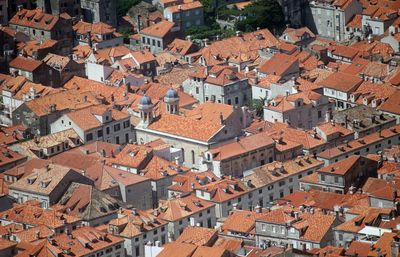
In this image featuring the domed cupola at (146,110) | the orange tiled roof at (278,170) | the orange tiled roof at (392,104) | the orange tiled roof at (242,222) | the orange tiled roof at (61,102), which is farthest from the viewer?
the orange tiled roof at (392,104)

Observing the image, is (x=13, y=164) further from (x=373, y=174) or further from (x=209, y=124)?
(x=373, y=174)

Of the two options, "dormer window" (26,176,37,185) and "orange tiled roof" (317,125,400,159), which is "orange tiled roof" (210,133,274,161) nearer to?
"orange tiled roof" (317,125,400,159)

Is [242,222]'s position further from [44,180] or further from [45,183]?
[44,180]

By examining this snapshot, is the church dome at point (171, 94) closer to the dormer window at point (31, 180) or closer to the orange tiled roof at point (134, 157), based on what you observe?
the orange tiled roof at point (134, 157)

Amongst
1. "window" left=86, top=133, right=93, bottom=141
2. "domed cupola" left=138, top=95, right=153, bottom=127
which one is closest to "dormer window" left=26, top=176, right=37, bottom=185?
"window" left=86, top=133, right=93, bottom=141

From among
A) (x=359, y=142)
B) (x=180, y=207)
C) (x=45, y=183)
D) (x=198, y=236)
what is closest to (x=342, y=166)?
(x=359, y=142)

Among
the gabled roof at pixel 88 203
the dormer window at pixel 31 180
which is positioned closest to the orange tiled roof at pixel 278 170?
the gabled roof at pixel 88 203

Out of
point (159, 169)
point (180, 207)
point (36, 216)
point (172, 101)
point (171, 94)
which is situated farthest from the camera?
point (172, 101)

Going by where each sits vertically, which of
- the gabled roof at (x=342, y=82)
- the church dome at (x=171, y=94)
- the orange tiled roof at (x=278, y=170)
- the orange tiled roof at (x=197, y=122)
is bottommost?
the gabled roof at (x=342, y=82)

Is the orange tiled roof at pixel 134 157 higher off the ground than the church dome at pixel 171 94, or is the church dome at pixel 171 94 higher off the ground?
the church dome at pixel 171 94

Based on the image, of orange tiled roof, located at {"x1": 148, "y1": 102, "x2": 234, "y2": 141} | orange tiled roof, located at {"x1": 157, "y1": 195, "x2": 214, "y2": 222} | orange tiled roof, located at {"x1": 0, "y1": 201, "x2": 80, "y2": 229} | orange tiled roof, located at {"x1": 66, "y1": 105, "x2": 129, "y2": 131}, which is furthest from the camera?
orange tiled roof, located at {"x1": 66, "y1": 105, "x2": 129, "y2": 131}

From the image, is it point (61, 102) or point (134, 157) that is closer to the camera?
point (134, 157)

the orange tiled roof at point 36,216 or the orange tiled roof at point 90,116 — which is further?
the orange tiled roof at point 90,116
